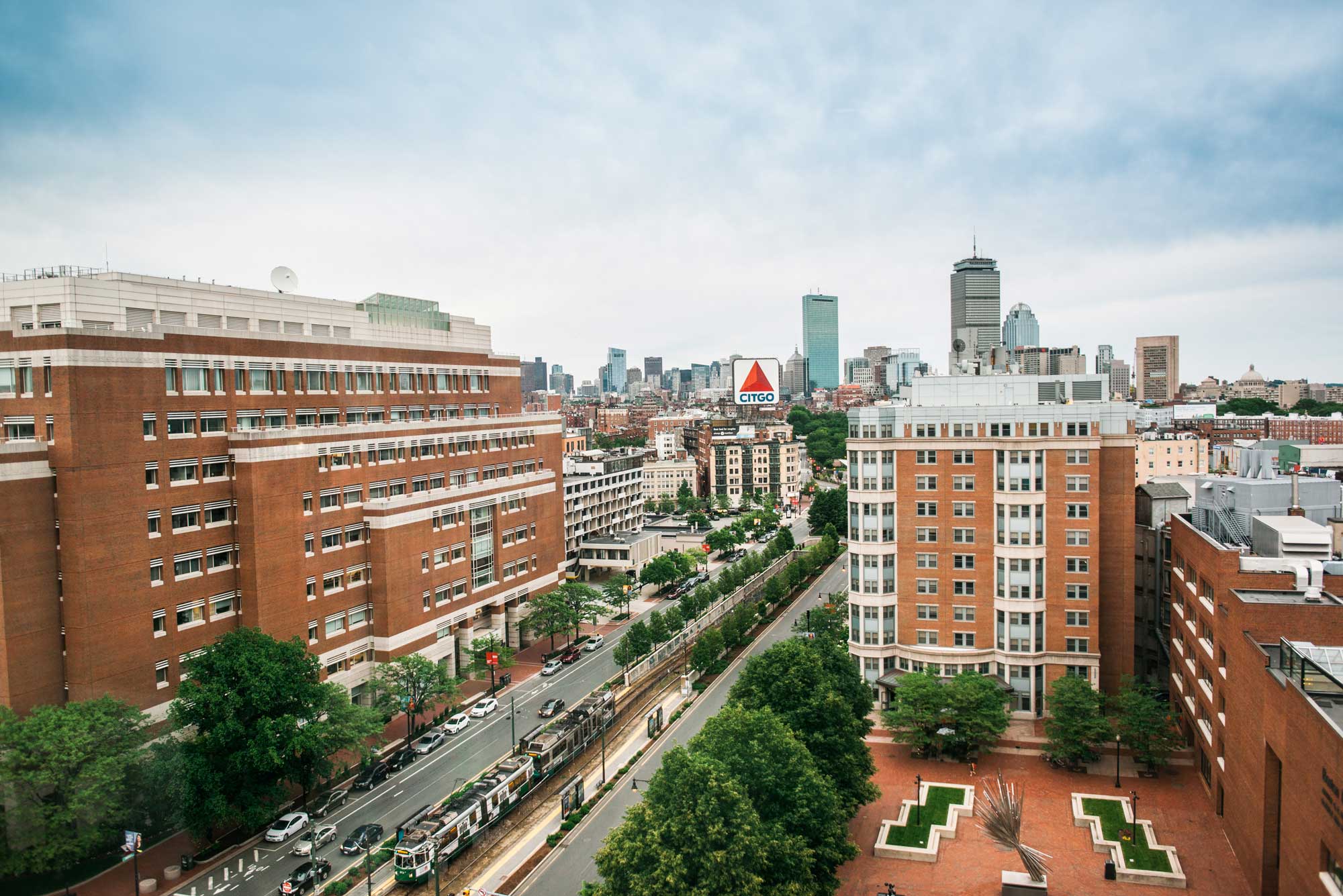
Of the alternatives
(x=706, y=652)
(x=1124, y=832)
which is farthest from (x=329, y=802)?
(x=1124, y=832)

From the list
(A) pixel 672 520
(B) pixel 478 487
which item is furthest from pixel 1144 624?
(A) pixel 672 520

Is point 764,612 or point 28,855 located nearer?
point 28,855

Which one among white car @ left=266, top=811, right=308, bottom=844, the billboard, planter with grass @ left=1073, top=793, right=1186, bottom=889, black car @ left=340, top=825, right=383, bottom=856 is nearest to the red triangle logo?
the billboard

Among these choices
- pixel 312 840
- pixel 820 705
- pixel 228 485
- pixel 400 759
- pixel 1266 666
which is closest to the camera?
pixel 1266 666

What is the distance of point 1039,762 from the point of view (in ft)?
169

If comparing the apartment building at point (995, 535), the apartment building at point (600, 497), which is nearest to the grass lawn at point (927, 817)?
the apartment building at point (995, 535)

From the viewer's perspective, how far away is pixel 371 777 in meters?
52.0

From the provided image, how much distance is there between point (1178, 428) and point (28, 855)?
17955 cm

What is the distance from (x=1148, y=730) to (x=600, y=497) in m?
78.4

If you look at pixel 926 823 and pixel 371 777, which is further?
pixel 371 777

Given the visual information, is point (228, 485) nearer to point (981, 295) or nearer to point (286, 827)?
point (286, 827)

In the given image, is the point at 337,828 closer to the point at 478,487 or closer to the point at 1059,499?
the point at 478,487

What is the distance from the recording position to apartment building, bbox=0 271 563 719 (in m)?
44.9

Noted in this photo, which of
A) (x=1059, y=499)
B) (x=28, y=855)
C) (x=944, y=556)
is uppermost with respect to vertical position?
(x=1059, y=499)
